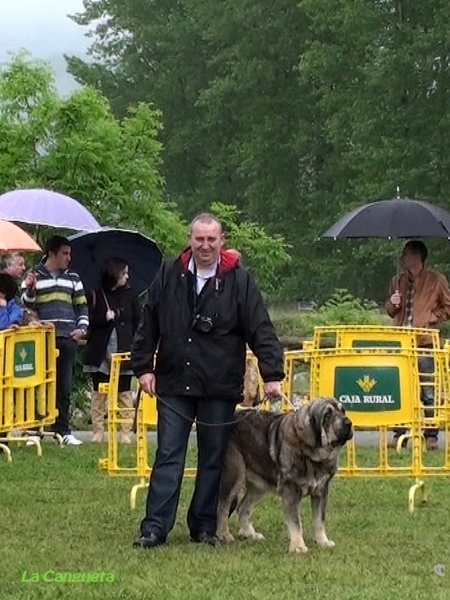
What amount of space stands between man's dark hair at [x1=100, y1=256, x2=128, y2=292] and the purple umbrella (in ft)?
1.23

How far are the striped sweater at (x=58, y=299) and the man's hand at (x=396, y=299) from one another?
2.85 metres

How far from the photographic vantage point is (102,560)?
7.71m

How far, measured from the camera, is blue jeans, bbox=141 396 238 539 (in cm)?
820

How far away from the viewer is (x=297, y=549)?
8.01m

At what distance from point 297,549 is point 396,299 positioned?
17.9ft

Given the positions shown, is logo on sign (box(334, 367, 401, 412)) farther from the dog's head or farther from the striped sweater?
the striped sweater

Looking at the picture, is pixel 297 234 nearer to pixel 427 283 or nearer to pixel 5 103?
pixel 5 103

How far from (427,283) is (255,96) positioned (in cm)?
3303

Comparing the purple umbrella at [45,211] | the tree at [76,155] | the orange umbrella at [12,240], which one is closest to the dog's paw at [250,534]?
the orange umbrella at [12,240]

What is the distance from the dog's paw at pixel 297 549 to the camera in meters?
7.98

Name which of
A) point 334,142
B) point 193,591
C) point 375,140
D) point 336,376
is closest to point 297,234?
point 334,142

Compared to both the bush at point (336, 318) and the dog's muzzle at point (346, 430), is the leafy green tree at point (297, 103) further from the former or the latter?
the dog's muzzle at point (346, 430)

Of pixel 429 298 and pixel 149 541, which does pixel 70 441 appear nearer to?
pixel 429 298

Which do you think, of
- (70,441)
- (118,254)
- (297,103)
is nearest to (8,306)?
(70,441)
